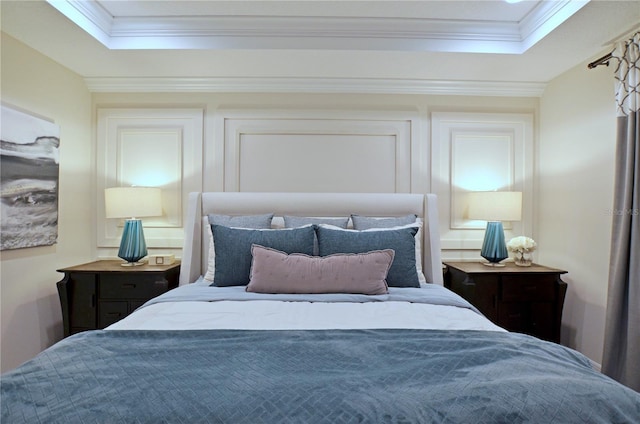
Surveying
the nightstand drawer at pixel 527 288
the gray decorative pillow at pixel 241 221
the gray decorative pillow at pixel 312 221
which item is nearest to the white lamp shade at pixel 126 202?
the gray decorative pillow at pixel 241 221

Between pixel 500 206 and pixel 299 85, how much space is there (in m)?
1.96

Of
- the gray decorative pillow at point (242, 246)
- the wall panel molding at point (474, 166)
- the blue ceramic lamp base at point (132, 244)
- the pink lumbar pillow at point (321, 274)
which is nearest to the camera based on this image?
the pink lumbar pillow at point (321, 274)

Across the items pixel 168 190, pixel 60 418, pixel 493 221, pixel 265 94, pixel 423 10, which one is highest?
pixel 423 10

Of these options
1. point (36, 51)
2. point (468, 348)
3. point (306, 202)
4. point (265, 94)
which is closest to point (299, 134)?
point (265, 94)

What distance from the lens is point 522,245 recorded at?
9.25 ft

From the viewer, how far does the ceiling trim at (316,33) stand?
2383 millimetres

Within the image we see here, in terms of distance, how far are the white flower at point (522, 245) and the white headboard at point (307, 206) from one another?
2.22ft

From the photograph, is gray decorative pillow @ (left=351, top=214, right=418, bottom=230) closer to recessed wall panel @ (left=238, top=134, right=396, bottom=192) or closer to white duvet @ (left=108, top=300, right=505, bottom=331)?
recessed wall panel @ (left=238, top=134, right=396, bottom=192)

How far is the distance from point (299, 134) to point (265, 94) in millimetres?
465

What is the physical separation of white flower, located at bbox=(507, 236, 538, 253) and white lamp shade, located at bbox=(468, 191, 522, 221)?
19cm

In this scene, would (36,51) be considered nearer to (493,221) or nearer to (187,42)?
(187,42)

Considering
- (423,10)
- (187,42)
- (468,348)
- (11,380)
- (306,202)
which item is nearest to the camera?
(11,380)

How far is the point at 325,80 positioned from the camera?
2986 millimetres

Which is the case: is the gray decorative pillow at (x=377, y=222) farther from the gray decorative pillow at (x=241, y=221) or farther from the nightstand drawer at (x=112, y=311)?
the nightstand drawer at (x=112, y=311)
